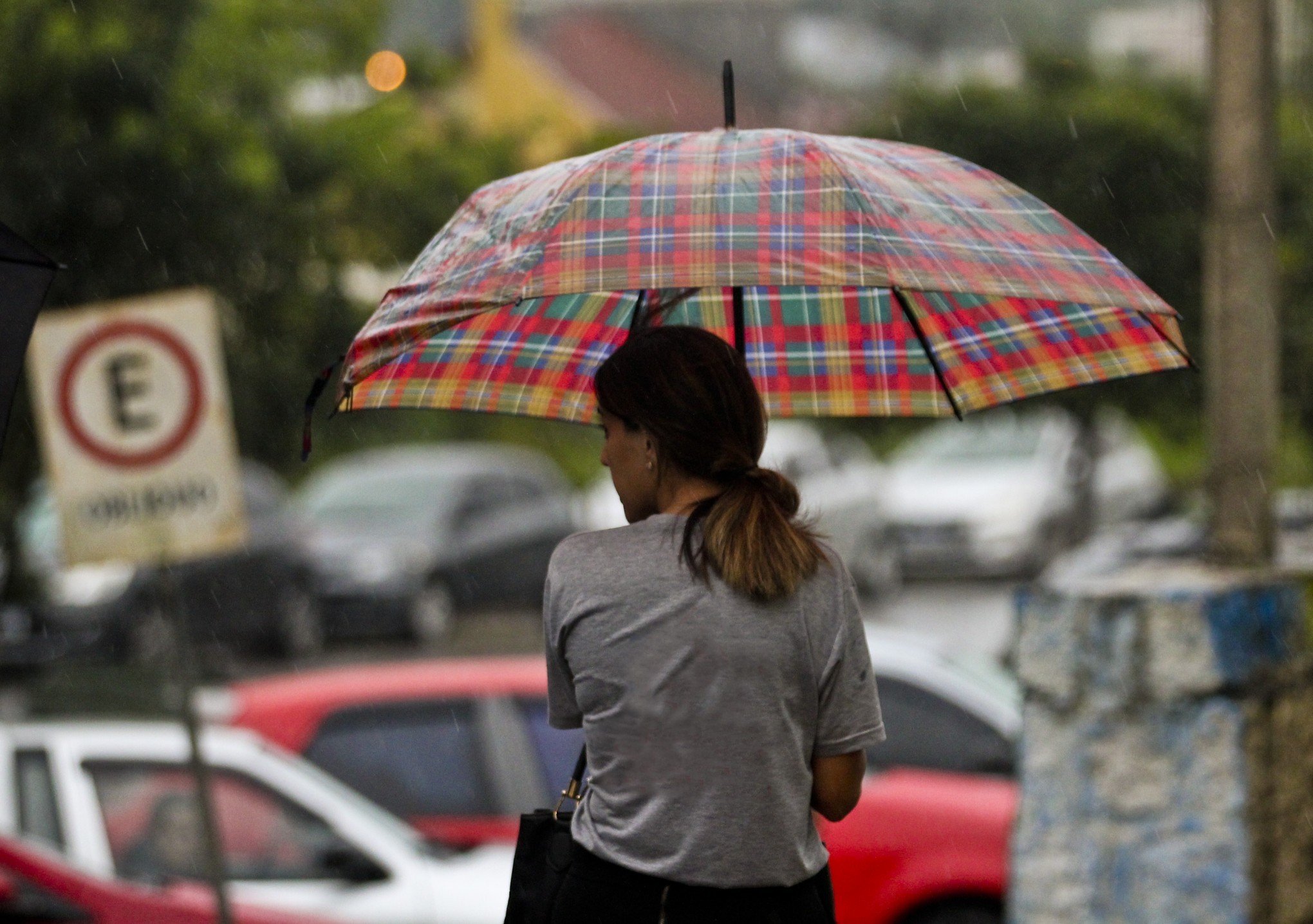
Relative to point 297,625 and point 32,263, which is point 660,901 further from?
point 297,625

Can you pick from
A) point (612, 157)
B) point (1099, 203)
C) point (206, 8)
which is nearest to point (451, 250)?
point (612, 157)

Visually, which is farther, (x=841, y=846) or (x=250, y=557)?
(x=250, y=557)

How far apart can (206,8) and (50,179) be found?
235 cm

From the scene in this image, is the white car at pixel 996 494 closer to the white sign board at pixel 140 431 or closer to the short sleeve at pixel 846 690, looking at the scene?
the white sign board at pixel 140 431

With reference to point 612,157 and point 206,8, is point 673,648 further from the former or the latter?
point 206,8

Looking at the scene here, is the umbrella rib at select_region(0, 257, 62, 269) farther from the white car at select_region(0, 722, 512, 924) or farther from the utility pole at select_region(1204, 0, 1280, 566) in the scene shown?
the utility pole at select_region(1204, 0, 1280, 566)

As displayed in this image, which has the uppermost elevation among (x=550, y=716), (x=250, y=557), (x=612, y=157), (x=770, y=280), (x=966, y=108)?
(x=966, y=108)

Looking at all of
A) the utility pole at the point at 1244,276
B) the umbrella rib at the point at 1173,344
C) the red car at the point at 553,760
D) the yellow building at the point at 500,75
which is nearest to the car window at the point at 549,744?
the red car at the point at 553,760

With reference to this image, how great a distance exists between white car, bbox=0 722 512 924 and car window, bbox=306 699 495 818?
61cm

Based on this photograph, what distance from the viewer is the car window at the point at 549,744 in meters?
6.51

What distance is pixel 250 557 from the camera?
1645 cm

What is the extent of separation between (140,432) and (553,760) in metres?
1.87

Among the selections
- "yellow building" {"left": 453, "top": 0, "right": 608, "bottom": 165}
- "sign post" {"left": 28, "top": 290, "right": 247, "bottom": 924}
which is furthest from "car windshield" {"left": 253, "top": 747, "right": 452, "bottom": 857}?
"yellow building" {"left": 453, "top": 0, "right": 608, "bottom": 165}

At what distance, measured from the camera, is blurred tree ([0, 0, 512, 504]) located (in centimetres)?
1149
